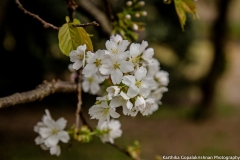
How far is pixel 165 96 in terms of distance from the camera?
643cm

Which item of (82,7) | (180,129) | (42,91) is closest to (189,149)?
(180,129)

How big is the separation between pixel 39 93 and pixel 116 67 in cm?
36

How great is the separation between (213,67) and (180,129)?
1007mm

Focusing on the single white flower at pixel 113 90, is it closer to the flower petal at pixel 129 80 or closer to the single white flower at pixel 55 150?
the flower petal at pixel 129 80

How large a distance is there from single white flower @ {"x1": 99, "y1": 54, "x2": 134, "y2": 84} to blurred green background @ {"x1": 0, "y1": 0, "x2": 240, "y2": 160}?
2.80 metres

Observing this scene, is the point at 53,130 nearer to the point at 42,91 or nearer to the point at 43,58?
the point at 42,91

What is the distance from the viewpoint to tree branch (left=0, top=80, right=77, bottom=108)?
39.1 inches


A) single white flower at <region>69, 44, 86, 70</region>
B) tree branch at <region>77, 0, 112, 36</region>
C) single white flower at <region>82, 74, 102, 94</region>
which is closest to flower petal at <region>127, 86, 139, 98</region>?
single white flower at <region>69, 44, 86, 70</region>

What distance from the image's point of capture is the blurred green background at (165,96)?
4.11 m

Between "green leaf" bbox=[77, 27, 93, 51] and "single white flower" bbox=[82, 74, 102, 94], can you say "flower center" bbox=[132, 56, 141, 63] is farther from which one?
"single white flower" bbox=[82, 74, 102, 94]

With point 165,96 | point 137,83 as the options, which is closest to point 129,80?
point 137,83

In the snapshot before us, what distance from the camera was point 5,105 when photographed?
97 cm

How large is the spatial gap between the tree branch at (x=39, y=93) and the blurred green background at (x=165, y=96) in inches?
92.5

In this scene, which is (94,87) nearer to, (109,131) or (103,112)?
(109,131)
